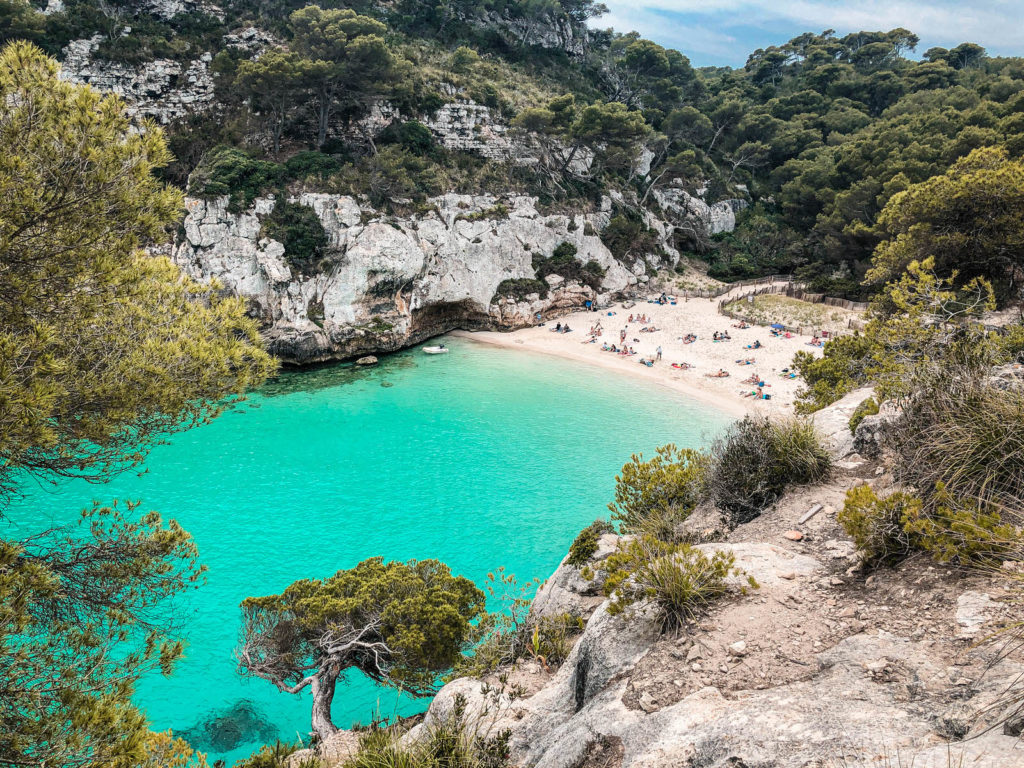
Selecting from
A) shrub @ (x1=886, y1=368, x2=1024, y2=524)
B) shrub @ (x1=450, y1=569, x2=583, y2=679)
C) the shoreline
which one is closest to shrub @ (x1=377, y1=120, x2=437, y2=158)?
the shoreline

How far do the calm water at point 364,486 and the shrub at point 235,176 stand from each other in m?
12.1

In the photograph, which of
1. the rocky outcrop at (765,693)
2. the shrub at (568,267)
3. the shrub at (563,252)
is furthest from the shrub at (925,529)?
the shrub at (563,252)

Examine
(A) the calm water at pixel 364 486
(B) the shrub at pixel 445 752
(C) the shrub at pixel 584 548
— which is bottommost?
(A) the calm water at pixel 364 486

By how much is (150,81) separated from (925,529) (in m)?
49.7

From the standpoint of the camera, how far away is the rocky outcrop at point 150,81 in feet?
119

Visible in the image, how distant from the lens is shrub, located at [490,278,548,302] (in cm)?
3750

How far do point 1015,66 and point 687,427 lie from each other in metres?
64.2

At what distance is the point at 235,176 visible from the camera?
3206 centimetres

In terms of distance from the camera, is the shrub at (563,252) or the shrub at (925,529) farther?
the shrub at (563,252)

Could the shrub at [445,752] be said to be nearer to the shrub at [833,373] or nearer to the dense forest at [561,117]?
the shrub at [833,373]

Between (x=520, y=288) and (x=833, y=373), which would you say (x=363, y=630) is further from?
(x=520, y=288)

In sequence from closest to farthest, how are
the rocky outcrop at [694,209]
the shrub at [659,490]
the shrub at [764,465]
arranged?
1. the shrub at [764,465]
2. the shrub at [659,490]
3. the rocky outcrop at [694,209]

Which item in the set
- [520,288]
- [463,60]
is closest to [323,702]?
[520,288]

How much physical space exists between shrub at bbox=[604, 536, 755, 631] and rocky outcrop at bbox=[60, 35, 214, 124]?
147ft
